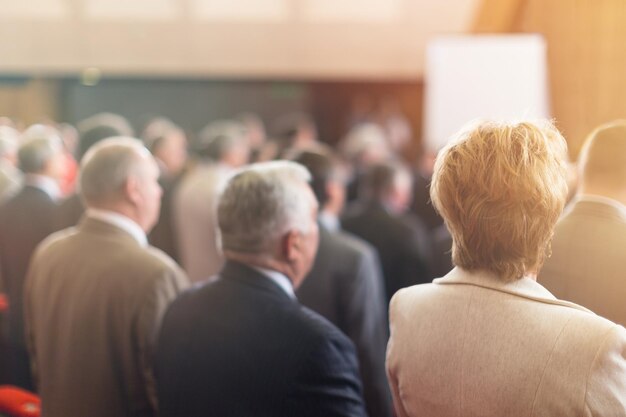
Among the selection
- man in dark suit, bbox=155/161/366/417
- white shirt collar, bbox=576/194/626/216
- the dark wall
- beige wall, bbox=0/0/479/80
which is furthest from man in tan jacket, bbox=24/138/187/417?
the dark wall

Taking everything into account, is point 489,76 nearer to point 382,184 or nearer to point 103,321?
point 382,184

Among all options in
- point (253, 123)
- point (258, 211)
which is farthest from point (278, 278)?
point (253, 123)

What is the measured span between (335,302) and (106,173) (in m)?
1.02

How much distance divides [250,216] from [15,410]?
108cm

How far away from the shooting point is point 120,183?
271cm

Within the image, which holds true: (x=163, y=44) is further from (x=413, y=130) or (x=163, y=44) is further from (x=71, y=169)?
(x=413, y=130)

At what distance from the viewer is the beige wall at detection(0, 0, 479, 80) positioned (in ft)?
29.5

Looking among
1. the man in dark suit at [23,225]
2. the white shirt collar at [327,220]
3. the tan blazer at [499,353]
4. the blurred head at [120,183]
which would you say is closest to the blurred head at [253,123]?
the man in dark suit at [23,225]

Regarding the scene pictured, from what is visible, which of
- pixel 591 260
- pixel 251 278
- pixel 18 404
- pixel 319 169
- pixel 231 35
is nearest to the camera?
pixel 251 278

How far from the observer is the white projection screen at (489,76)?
3738 mm

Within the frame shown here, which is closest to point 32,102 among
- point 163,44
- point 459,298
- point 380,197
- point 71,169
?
point 163,44

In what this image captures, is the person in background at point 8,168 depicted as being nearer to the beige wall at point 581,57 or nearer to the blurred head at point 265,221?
the blurred head at point 265,221

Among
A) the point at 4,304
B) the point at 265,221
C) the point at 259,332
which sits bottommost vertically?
the point at 4,304

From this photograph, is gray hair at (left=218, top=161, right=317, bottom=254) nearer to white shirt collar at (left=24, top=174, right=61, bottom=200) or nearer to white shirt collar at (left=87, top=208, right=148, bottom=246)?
white shirt collar at (left=87, top=208, right=148, bottom=246)
